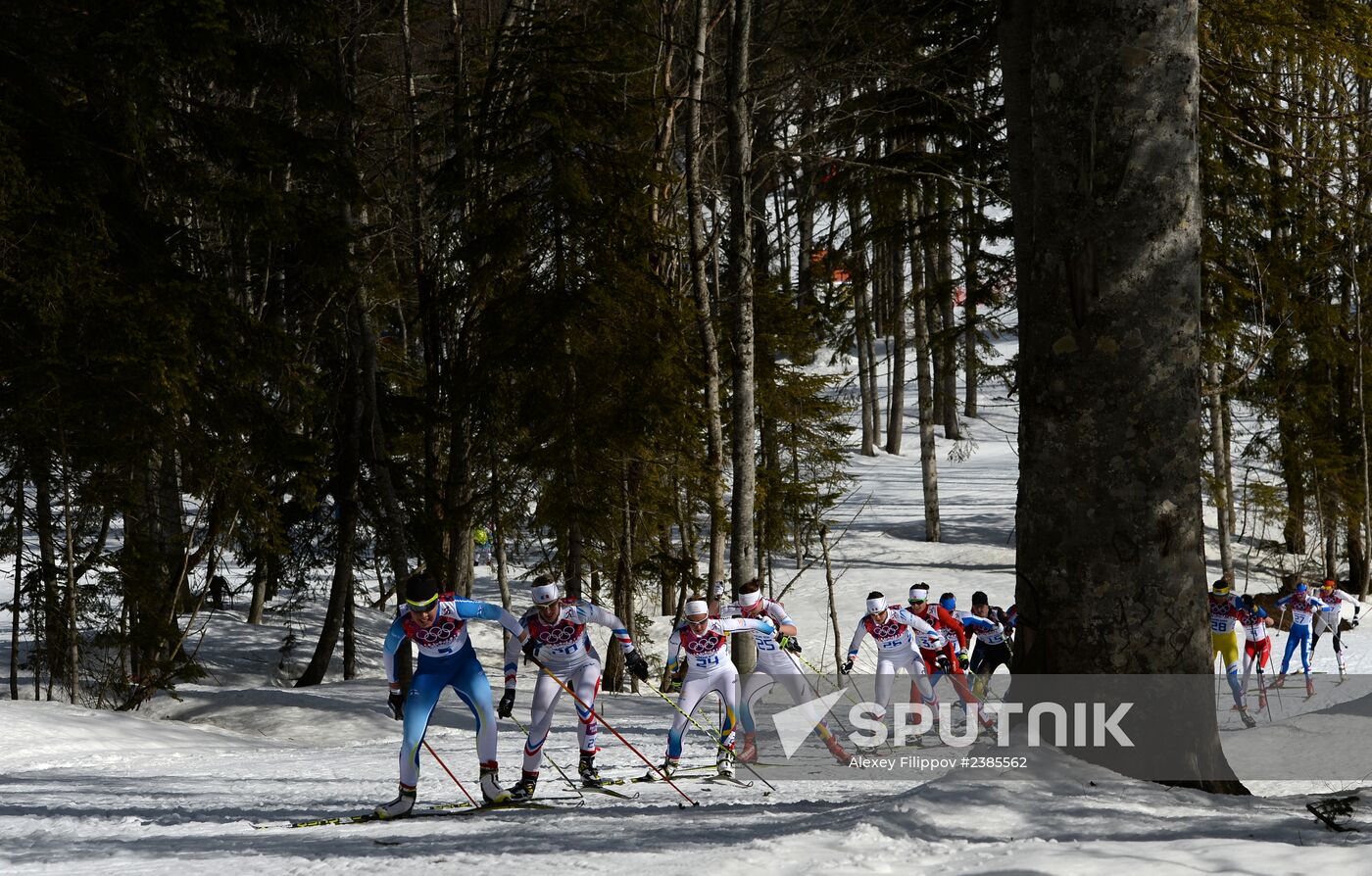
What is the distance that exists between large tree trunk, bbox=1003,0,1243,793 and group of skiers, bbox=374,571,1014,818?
15.8 feet

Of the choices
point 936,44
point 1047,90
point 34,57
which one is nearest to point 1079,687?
point 1047,90

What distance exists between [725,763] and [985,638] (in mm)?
7380

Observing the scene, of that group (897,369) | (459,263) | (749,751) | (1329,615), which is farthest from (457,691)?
(897,369)

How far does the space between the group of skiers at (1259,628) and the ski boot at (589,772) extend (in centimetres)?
962

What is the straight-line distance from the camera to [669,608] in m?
29.1

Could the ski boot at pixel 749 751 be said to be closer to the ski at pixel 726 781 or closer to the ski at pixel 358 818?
the ski at pixel 726 781

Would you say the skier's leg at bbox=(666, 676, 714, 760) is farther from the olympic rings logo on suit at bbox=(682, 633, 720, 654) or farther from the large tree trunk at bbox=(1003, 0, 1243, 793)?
the large tree trunk at bbox=(1003, 0, 1243, 793)

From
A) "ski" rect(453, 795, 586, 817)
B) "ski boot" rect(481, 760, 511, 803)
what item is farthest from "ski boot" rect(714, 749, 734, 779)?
"ski boot" rect(481, 760, 511, 803)

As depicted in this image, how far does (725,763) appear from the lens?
11266 millimetres

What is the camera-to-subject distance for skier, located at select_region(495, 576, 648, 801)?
1038cm

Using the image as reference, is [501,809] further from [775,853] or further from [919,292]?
[919,292]

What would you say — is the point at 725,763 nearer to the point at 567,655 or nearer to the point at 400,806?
the point at 567,655

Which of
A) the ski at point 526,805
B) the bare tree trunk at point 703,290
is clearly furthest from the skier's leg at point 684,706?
the bare tree trunk at point 703,290

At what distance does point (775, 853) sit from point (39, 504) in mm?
13465
